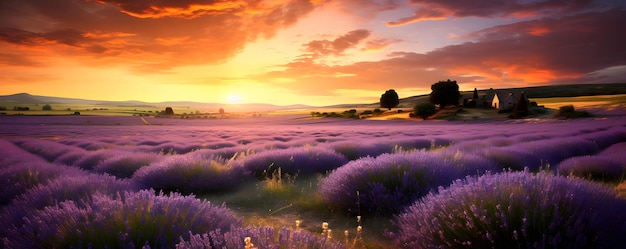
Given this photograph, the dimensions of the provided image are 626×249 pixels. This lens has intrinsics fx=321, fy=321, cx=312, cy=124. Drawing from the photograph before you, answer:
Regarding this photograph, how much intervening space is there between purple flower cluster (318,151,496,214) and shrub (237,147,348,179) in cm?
250

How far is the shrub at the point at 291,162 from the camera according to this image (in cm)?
668

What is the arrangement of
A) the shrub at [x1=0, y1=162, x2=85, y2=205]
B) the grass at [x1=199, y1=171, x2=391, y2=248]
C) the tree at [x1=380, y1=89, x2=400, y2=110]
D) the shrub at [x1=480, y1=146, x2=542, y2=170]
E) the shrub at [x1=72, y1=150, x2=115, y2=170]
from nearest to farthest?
the grass at [x1=199, y1=171, x2=391, y2=248] < the shrub at [x1=0, y1=162, x2=85, y2=205] < the shrub at [x1=480, y1=146, x2=542, y2=170] < the shrub at [x1=72, y1=150, x2=115, y2=170] < the tree at [x1=380, y1=89, x2=400, y2=110]

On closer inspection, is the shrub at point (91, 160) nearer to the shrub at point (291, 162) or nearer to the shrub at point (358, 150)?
the shrub at point (291, 162)

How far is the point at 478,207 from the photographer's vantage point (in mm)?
2193

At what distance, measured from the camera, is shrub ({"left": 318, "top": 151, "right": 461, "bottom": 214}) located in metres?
3.67

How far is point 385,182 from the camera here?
154 inches

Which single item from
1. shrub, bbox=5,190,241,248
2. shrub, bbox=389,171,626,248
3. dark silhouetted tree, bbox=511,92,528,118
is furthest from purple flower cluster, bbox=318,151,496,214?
dark silhouetted tree, bbox=511,92,528,118

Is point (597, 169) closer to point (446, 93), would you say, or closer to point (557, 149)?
point (557, 149)

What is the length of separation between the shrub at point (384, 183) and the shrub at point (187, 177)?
2009mm

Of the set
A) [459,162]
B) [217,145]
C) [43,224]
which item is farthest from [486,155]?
[217,145]

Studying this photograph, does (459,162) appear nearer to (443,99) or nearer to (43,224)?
(43,224)

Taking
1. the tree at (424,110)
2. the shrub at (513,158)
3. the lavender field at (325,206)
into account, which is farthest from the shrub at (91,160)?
the tree at (424,110)

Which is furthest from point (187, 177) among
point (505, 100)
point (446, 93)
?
point (505, 100)

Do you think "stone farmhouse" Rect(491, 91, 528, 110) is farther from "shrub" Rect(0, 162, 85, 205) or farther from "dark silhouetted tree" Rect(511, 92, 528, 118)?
"shrub" Rect(0, 162, 85, 205)
